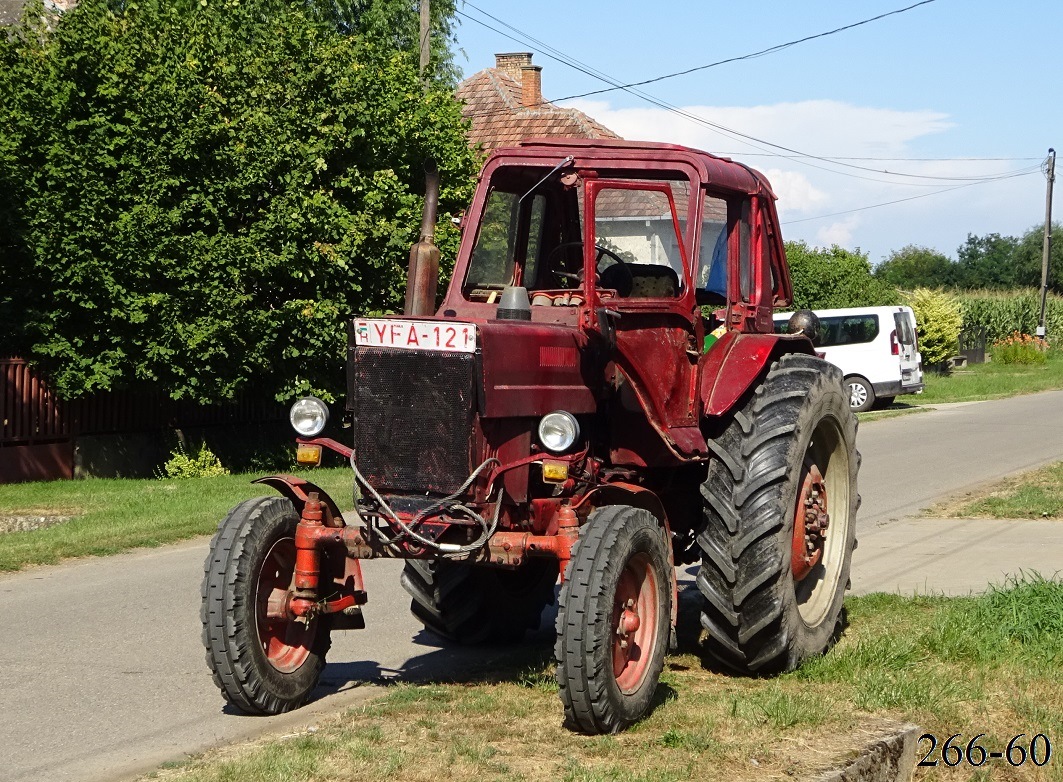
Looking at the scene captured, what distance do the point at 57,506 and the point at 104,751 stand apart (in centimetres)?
942

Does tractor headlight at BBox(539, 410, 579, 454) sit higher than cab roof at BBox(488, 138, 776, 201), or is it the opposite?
cab roof at BBox(488, 138, 776, 201)

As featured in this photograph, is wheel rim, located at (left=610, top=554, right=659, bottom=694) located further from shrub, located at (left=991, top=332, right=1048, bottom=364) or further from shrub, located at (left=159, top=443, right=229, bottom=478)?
shrub, located at (left=991, top=332, right=1048, bottom=364)

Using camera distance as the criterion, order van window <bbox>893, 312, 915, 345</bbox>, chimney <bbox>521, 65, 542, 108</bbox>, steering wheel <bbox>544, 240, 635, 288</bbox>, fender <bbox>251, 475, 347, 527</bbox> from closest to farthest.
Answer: fender <bbox>251, 475, 347, 527</bbox> → steering wheel <bbox>544, 240, 635, 288</bbox> → van window <bbox>893, 312, 915, 345</bbox> → chimney <bbox>521, 65, 542, 108</bbox>

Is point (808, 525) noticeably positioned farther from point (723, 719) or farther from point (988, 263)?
point (988, 263)

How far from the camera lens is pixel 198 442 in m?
19.9

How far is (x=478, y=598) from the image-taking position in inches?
298

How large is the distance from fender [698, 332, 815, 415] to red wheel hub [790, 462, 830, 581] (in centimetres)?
66

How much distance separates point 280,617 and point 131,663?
1786mm

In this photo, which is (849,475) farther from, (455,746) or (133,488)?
(133,488)

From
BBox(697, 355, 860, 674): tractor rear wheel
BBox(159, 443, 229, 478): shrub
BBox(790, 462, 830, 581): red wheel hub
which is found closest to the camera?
BBox(697, 355, 860, 674): tractor rear wheel

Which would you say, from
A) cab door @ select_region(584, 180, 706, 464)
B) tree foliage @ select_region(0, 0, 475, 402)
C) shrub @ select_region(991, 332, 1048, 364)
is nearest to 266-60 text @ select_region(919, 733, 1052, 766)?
cab door @ select_region(584, 180, 706, 464)

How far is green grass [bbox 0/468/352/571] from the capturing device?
38.2 ft

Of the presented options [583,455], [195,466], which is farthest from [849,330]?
[583,455]

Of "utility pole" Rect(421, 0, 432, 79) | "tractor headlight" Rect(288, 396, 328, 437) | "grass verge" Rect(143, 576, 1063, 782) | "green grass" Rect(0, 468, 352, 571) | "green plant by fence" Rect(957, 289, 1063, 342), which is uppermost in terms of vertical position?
"utility pole" Rect(421, 0, 432, 79)
